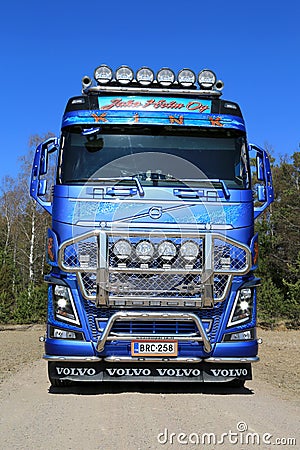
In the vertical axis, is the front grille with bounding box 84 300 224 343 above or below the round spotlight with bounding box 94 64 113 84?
below

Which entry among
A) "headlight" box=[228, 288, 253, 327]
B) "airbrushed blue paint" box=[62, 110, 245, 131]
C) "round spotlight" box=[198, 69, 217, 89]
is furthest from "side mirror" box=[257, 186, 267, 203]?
"round spotlight" box=[198, 69, 217, 89]

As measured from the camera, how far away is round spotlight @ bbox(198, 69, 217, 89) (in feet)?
29.3

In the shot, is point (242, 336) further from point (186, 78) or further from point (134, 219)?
point (186, 78)

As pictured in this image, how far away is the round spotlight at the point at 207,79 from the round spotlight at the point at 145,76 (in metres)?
0.73

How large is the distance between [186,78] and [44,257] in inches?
1159

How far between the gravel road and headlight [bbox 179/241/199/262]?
180 centimetres

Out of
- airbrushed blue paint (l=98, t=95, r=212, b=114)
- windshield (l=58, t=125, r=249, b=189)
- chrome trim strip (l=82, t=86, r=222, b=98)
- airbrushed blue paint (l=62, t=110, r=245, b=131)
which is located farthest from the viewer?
chrome trim strip (l=82, t=86, r=222, b=98)

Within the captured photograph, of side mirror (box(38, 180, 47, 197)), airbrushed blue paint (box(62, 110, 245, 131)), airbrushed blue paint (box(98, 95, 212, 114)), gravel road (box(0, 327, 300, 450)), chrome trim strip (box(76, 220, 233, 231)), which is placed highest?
airbrushed blue paint (box(98, 95, 212, 114))

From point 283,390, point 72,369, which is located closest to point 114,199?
point 72,369

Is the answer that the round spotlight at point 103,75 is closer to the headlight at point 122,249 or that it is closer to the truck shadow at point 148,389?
the headlight at point 122,249

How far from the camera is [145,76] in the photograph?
889cm

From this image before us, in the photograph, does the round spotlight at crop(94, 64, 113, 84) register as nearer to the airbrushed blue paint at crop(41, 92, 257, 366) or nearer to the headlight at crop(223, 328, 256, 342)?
the airbrushed blue paint at crop(41, 92, 257, 366)

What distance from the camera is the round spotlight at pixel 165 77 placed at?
29.0 feet

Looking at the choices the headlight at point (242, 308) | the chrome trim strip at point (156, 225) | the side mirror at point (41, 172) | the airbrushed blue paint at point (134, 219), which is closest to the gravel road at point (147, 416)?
the airbrushed blue paint at point (134, 219)
